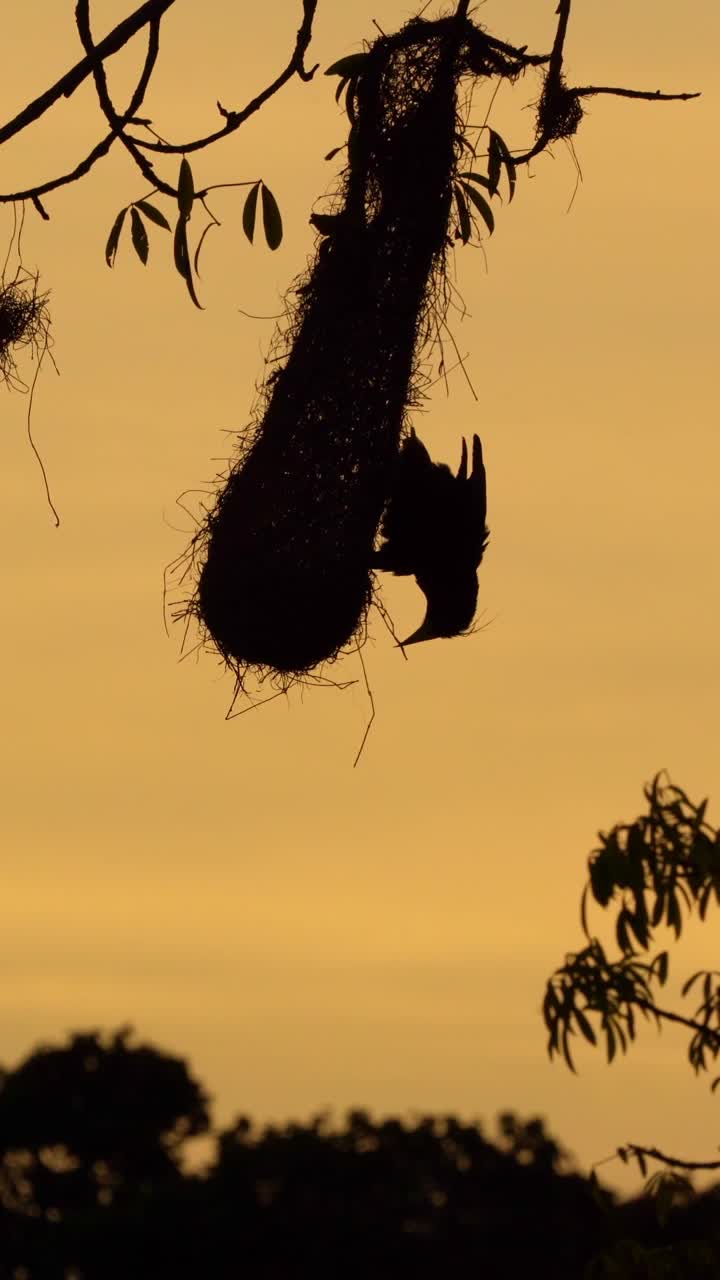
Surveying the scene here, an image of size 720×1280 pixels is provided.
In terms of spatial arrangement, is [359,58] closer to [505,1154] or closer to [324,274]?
[324,274]

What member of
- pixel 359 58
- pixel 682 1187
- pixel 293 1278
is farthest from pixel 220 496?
pixel 293 1278

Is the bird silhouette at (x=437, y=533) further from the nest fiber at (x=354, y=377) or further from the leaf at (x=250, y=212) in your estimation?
the leaf at (x=250, y=212)

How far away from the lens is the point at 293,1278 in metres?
33.3

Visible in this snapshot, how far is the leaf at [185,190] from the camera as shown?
3.74 metres

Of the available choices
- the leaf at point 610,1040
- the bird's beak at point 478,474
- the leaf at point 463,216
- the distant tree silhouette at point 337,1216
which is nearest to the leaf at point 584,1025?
the leaf at point 610,1040

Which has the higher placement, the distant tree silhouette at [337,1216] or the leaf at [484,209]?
the distant tree silhouette at [337,1216]

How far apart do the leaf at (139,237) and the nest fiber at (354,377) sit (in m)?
0.63

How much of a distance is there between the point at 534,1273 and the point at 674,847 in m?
29.8

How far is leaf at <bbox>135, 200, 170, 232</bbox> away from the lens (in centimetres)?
384

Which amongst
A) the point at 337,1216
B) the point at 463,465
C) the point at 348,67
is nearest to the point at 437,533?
the point at 463,465

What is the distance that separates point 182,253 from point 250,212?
118 millimetres

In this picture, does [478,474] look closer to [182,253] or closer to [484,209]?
[484,209]

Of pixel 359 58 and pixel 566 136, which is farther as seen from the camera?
pixel 566 136

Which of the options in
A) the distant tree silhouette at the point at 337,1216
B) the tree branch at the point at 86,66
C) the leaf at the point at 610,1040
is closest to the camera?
the tree branch at the point at 86,66
